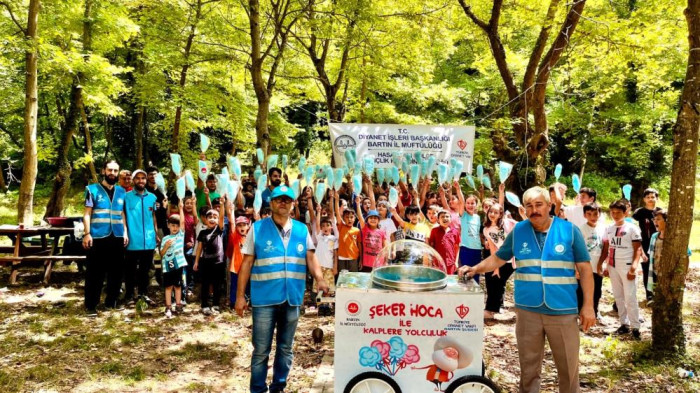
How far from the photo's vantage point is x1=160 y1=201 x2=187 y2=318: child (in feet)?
19.7

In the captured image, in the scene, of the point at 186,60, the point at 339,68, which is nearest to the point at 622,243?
the point at 339,68

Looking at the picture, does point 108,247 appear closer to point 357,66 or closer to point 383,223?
point 383,223

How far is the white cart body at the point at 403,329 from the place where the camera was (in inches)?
122

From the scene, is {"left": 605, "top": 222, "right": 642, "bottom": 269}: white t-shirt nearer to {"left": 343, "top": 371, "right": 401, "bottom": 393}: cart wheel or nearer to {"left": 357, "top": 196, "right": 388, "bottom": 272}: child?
{"left": 357, "top": 196, "right": 388, "bottom": 272}: child

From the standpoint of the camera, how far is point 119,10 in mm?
11625

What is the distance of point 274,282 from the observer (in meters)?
3.64

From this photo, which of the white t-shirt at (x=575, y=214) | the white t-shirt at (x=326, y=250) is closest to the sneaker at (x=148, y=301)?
the white t-shirt at (x=326, y=250)

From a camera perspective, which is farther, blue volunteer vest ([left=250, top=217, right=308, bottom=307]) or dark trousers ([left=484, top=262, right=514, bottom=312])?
dark trousers ([left=484, top=262, right=514, bottom=312])

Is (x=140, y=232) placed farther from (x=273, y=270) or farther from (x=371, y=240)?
(x=273, y=270)

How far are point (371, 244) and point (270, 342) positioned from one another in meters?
2.65

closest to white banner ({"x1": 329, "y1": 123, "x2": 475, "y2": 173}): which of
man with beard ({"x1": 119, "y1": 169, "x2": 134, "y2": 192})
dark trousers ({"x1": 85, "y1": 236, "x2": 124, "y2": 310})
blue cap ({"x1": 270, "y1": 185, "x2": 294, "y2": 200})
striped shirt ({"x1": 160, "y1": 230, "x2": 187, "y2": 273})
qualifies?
striped shirt ({"x1": 160, "y1": 230, "x2": 187, "y2": 273})

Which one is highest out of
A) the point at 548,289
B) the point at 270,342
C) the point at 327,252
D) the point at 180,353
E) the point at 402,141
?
the point at 402,141

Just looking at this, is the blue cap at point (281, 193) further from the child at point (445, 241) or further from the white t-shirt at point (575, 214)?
the white t-shirt at point (575, 214)

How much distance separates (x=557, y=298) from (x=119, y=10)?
12582 mm
